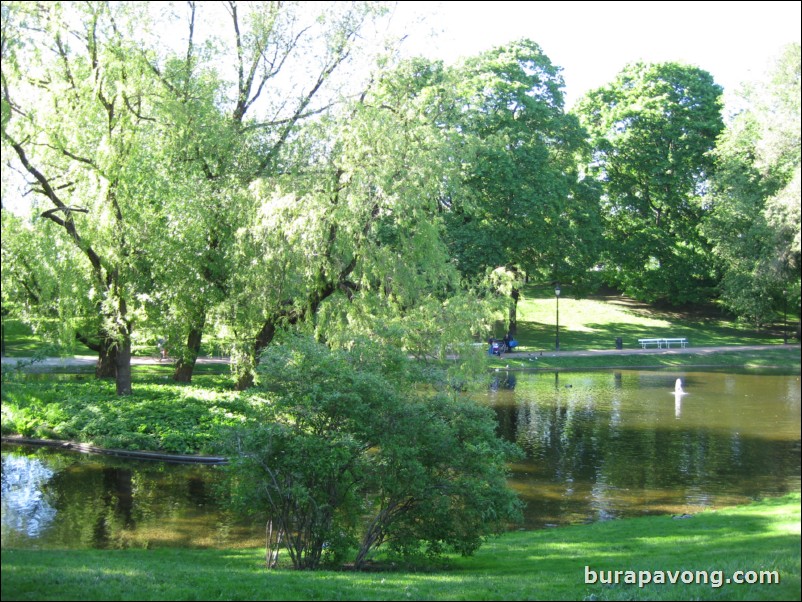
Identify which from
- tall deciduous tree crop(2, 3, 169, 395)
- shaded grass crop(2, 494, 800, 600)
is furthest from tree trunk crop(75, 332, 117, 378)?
shaded grass crop(2, 494, 800, 600)

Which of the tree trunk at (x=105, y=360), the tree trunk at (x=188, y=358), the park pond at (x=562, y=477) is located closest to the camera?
the park pond at (x=562, y=477)

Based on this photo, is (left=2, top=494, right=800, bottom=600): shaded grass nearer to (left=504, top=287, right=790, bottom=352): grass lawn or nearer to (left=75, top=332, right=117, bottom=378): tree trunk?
(left=75, top=332, right=117, bottom=378): tree trunk

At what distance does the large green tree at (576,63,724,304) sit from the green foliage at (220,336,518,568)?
30.6 m

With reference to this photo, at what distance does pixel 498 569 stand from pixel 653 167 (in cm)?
3696

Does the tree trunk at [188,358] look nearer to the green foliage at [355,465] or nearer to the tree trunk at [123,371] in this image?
the tree trunk at [123,371]

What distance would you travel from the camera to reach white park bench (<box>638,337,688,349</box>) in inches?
1612

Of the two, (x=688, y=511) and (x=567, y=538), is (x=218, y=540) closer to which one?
(x=567, y=538)

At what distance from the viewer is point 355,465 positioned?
11.6 m

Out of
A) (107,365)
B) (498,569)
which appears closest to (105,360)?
(107,365)

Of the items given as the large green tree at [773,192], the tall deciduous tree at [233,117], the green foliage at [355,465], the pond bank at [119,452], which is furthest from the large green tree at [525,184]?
the green foliage at [355,465]

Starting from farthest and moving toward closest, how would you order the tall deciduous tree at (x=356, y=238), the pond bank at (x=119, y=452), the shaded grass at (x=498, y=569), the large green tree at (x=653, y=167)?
the large green tree at (x=653, y=167)
the tall deciduous tree at (x=356, y=238)
the pond bank at (x=119, y=452)
the shaded grass at (x=498, y=569)

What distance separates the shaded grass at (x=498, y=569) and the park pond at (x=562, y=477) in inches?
49.8

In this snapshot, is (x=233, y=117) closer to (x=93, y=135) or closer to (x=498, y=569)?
(x=93, y=135)

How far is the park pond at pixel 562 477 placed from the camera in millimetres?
13344
